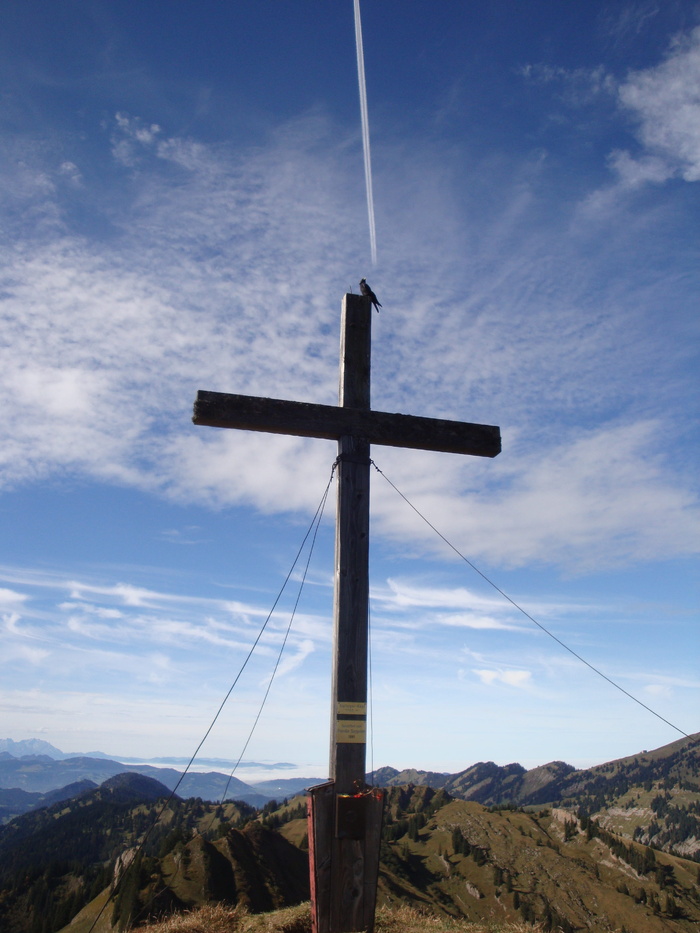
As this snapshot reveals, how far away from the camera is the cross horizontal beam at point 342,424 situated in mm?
8641

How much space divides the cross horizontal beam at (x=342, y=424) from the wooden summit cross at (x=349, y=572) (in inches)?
0.5

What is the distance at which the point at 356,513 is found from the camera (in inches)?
338

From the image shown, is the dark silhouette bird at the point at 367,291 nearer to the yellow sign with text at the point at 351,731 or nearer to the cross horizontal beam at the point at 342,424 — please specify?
the cross horizontal beam at the point at 342,424

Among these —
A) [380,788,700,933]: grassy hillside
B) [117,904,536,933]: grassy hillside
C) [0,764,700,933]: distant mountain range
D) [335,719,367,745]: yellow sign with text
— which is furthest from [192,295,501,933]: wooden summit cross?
[380,788,700,933]: grassy hillside

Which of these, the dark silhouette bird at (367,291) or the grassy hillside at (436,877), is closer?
the dark silhouette bird at (367,291)

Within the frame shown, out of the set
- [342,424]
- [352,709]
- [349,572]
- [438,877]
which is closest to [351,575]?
[349,572]

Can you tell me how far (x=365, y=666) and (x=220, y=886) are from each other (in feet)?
415

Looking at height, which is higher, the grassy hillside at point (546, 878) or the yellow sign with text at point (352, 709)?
the yellow sign with text at point (352, 709)

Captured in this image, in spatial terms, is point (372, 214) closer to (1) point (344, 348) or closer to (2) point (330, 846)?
(1) point (344, 348)

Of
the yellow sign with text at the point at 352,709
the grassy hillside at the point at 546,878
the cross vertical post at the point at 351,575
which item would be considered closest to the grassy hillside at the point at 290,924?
the cross vertical post at the point at 351,575

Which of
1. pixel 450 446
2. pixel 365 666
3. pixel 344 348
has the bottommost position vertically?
pixel 365 666

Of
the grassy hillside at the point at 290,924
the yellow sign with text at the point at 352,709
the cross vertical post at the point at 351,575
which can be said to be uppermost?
the cross vertical post at the point at 351,575

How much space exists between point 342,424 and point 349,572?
2027 mm

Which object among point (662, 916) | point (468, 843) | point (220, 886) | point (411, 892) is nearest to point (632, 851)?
point (662, 916)
